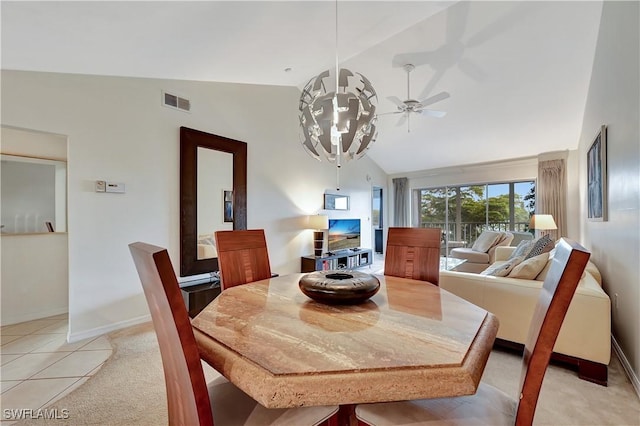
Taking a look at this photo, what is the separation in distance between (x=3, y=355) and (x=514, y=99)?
6.46 metres

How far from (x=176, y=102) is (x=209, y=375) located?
115 inches

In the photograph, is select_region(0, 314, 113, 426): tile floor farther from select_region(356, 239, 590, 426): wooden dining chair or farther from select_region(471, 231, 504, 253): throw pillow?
select_region(471, 231, 504, 253): throw pillow

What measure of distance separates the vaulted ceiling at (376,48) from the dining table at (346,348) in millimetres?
2075

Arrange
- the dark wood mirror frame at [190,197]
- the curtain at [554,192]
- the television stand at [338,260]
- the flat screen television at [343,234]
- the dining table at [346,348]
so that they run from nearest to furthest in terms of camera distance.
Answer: the dining table at [346,348] < the dark wood mirror frame at [190,197] < the television stand at [338,260] < the curtain at [554,192] < the flat screen television at [343,234]

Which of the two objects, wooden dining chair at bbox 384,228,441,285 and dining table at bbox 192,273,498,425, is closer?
dining table at bbox 192,273,498,425

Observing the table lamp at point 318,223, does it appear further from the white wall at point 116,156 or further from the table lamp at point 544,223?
the table lamp at point 544,223

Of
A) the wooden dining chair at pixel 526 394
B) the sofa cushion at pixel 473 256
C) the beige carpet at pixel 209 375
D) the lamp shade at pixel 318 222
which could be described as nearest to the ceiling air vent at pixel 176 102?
the lamp shade at pixel 318 222

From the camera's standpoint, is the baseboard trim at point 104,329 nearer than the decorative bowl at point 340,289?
No

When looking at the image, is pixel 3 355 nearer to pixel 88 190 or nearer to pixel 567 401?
pixel 88 190

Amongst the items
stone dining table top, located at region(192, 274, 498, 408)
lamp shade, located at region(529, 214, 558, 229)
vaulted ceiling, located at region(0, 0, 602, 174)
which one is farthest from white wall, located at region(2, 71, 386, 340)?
lamp shade, located at region(529, 214, 558, 229)

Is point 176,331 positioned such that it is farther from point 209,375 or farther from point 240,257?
point 209,375

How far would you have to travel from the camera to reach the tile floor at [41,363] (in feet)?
5.76

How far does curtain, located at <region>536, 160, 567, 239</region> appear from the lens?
5.25 metres

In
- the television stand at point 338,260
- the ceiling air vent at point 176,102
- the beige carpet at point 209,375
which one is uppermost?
the ceiling air vent at point 176,102
